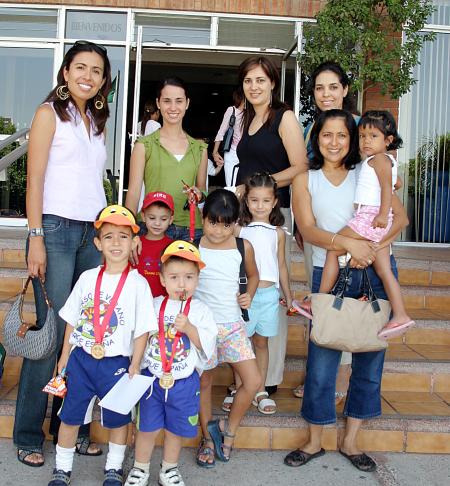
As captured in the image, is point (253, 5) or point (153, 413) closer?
point (153, 413)

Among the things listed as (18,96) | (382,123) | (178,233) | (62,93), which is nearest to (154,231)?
(178,233)

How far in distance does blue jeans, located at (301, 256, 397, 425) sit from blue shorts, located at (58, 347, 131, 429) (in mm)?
949

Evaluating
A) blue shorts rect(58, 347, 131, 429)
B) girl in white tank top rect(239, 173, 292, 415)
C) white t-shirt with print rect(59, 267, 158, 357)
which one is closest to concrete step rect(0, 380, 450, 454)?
girl in white tank top rect(239, 173, 292, 415)

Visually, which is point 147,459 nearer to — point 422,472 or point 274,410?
point 274,410

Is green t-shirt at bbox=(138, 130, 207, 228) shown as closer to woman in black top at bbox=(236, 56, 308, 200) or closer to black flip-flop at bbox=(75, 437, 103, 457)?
woman in black top at bbox=(236, 56, 308, 200)

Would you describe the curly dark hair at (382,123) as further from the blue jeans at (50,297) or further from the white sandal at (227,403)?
the white sandal at (227,403)

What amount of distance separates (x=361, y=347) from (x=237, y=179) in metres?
1.29

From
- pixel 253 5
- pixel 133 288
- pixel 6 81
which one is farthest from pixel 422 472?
pixel 6 81

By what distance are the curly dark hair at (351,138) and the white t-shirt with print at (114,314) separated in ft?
3.77

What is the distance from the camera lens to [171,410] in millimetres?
2709

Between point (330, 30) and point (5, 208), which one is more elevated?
point (330, 30)

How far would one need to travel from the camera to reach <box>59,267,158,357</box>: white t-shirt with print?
270 cm

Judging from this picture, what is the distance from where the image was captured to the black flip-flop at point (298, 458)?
3043mm

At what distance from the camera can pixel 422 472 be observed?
3.04m
